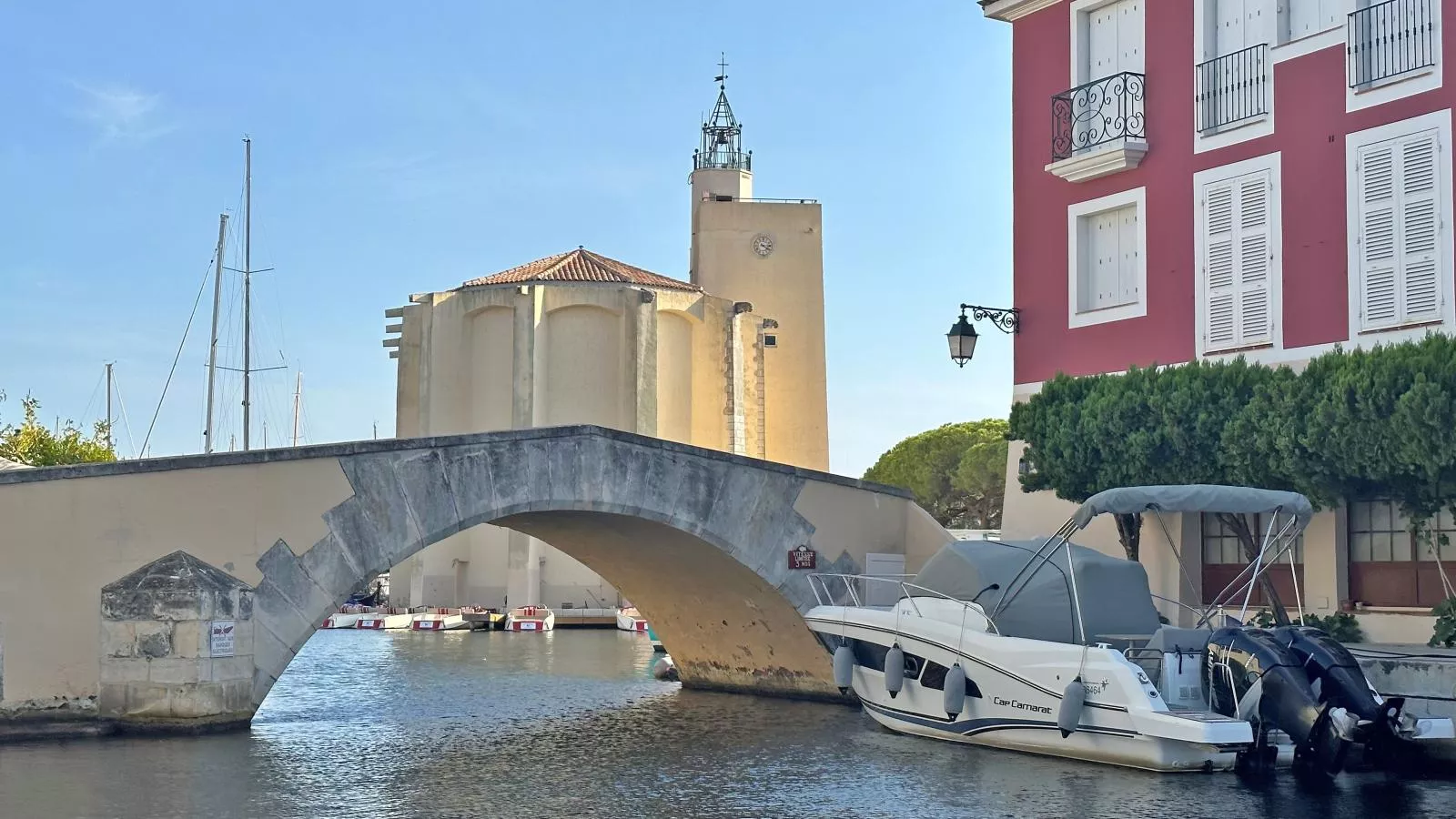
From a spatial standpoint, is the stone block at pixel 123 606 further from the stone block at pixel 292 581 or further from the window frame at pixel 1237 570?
the window frame at pixel 1237 570

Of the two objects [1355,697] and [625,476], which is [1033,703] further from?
[625,476]

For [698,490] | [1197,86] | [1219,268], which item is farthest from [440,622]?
[1197,86]

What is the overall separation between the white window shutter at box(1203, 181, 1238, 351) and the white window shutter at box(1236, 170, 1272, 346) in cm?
13

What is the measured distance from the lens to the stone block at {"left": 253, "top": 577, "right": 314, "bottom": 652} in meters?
22.1

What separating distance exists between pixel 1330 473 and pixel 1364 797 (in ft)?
21.5

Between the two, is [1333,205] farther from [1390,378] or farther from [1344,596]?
[1344,596]

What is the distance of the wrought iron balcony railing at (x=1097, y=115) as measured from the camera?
2698 cm

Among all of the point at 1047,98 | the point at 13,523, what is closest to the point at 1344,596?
the point at 1047,98

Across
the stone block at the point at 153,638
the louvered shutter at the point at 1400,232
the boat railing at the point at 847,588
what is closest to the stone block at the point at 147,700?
the stone block at the point at 153,638

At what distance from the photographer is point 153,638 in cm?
2128

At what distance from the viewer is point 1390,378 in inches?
846

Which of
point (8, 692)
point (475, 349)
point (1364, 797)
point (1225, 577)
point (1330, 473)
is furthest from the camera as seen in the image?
point (475, 349)

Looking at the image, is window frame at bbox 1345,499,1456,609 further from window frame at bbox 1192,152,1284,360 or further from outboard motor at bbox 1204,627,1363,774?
outboard motor at bbox 1204,627,1363,774

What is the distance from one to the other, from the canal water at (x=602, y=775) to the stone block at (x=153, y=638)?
Result: 1.18m
